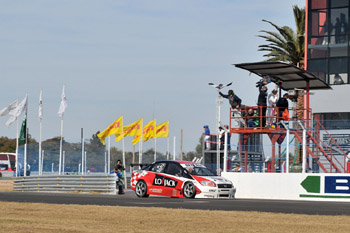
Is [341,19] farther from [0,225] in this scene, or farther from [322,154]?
[0,225]

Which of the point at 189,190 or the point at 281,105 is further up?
the point at 281,105

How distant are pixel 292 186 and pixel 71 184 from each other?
940 cm

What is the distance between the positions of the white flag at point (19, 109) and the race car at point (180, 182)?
1880 centimetres

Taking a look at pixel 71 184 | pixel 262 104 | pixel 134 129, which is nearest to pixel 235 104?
pixel 262 104

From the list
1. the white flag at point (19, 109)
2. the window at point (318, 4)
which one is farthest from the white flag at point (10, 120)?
the window at point (318, 4)

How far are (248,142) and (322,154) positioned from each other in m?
4.17

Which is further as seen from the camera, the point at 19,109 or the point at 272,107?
the point at 19,109

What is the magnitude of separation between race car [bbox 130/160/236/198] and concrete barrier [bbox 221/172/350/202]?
1832 mm

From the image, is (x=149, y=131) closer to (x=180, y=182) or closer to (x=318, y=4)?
(x=318, y=4)

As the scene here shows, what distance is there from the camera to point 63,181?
32.2m

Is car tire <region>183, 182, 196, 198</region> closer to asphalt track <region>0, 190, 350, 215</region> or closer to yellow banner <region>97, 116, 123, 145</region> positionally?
asphalt track <region>0, 190, 350, 215</region>

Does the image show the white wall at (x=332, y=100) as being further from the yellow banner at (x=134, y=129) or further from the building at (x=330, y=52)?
the yellow banner at (x=134, y=129)

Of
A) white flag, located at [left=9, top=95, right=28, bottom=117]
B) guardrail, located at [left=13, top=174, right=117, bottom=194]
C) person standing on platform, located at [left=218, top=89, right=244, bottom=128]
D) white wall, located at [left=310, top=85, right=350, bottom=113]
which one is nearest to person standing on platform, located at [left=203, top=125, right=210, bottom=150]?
person standing on platform, located at [left=218, top=89, right=244, bottom=128]

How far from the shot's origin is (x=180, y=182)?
87.1 ft
